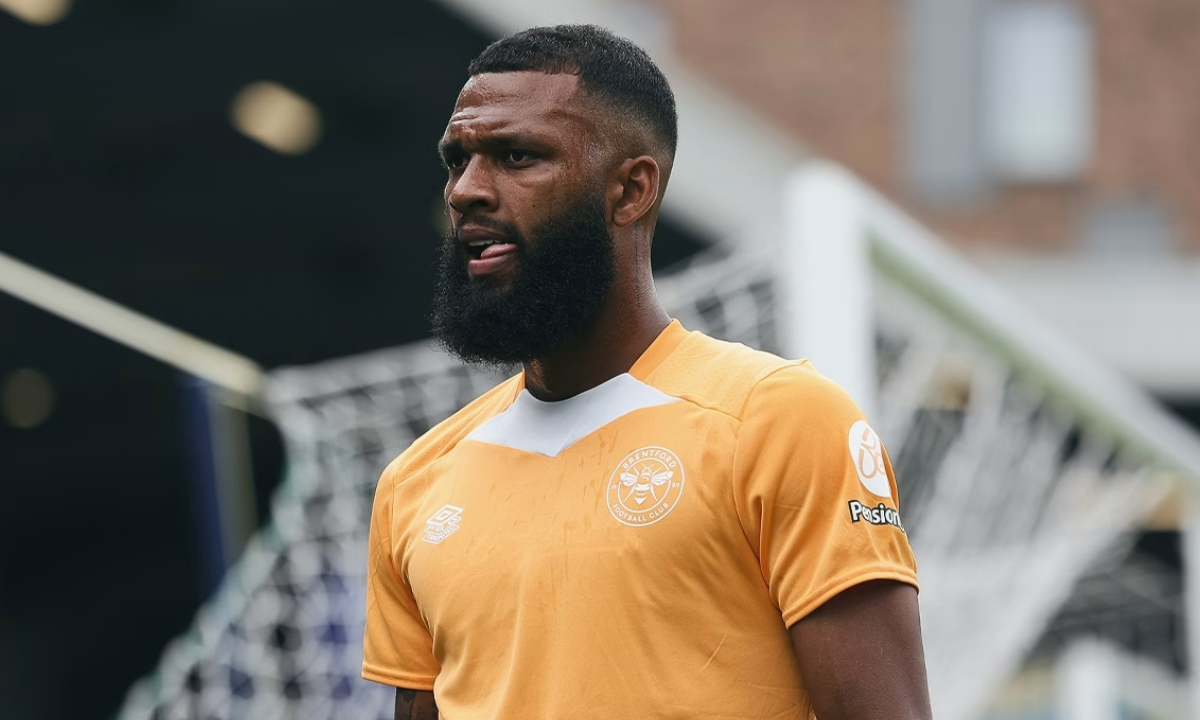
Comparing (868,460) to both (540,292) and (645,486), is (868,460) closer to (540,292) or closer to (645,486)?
(645,486)

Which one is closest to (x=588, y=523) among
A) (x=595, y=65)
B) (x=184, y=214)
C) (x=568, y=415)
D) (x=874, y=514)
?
(x=568, y=415)

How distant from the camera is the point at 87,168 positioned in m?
12.0

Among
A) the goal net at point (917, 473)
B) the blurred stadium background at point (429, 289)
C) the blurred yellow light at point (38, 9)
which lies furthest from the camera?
the blurred yellow light at point (38, 9)

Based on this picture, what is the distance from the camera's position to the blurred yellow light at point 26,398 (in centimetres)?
1592

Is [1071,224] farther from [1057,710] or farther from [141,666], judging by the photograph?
[1057,710]

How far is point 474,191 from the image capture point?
94.9 inches

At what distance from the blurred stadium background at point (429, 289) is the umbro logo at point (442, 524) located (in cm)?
319

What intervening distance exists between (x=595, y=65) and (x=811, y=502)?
0.65 meters

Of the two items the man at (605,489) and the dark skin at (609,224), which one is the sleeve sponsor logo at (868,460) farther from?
the dark skin at (609,224)

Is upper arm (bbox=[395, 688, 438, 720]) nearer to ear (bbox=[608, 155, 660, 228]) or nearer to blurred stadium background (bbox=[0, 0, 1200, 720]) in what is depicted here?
ear (bbox=[608, 155, 660, 228])

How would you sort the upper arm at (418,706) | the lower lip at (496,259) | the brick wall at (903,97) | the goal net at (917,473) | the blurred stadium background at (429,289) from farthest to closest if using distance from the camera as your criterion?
the brick wall at (903,97), the blurred stadium background at (429,289), the goal net at (917,473), the upper arm at (418,706), the lower lip at (496,259)

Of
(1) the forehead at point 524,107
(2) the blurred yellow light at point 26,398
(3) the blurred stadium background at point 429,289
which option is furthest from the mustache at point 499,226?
(2) the blurred yellow light at point 26,398

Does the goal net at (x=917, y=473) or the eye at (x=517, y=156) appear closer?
the eye at (x=517, y=156)

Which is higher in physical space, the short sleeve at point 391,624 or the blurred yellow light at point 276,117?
the blurred yellow light at point 276,117
